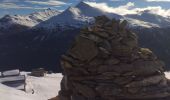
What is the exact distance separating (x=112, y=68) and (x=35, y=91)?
79.2 feet

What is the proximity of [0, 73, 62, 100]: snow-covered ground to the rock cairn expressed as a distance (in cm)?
1350

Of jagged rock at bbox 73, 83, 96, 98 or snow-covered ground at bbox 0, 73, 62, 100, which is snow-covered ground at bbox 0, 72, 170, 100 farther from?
jagged rock at bbox 73, 83, 96, 98

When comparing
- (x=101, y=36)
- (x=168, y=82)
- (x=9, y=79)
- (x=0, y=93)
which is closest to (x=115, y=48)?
(x=101, y=36)

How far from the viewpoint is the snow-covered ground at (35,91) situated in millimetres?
42500

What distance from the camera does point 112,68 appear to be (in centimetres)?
2820

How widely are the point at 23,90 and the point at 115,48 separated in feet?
74.9

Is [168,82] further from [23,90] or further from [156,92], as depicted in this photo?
[23,90]

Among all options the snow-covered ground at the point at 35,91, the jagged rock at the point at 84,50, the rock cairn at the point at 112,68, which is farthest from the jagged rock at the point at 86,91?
the snow-covered ground at the point at 35,91

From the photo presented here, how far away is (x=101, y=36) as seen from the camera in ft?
95.9

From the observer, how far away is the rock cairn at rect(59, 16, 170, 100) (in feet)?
91.9

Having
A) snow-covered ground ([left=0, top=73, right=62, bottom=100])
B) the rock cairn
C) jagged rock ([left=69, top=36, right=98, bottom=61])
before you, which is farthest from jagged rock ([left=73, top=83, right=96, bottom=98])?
snow-covered ground ([left=0, top=73, right=62, bottom=100])

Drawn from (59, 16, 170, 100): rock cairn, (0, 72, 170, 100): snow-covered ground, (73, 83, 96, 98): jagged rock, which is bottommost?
(0, 72, 170, 100): snow-covered ground

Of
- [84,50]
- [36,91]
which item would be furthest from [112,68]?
[36,91]

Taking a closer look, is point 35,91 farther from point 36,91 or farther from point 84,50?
point 84,50
